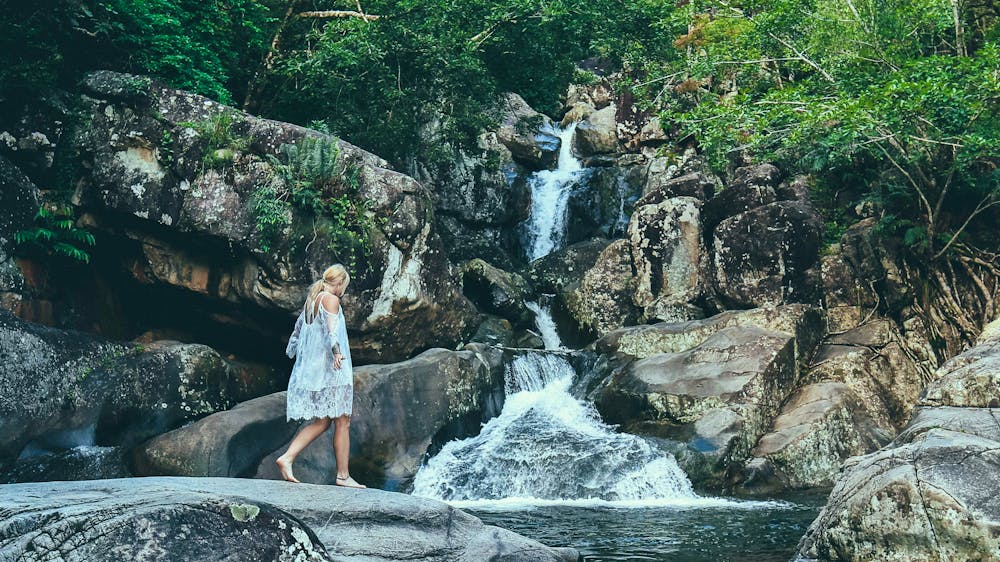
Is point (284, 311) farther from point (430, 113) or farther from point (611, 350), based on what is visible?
point (430, 113)

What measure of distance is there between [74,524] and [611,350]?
12880mm

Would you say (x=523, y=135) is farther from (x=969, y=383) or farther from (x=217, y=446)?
(x=969, y=383)

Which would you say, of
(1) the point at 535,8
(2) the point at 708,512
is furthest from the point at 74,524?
(1) the point at 535,8

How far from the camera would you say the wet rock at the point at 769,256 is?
17016 mm

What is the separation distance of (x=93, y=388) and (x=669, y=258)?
1218cm

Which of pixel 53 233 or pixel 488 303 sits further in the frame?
pixel 488 303

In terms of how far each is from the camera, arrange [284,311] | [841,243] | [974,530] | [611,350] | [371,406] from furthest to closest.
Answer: [841,243], [611,350], [284,311], [371,406], [974,530]

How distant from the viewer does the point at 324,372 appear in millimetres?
7664

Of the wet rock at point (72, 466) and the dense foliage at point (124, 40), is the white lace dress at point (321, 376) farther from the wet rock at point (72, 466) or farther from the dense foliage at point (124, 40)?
the dense foliage at point (124, 40)

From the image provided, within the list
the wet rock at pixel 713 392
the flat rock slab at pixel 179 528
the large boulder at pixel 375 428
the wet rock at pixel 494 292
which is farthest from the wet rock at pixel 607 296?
the flat rock slab at pixel 179 528

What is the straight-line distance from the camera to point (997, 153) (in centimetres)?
1373

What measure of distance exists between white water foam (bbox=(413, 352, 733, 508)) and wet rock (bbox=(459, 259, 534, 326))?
16.6 ft

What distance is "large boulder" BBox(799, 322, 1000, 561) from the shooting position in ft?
19.4

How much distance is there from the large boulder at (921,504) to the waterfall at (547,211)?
51.6 feet
